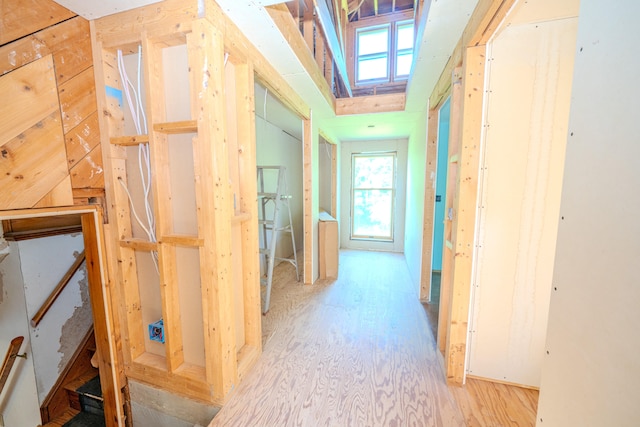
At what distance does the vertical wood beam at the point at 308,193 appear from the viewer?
9.94 ft

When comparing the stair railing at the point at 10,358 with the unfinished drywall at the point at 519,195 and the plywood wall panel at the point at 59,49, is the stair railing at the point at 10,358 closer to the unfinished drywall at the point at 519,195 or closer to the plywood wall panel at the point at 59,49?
the plywood wall panel at the point at 59,49

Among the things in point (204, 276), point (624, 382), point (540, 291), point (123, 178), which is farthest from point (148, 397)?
point (540, 291)

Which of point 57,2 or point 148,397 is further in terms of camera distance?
point 148,397

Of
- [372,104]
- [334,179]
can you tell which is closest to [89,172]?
[372,104]

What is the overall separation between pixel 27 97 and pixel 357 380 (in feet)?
8.18

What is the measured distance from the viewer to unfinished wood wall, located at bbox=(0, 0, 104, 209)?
1123 millimetres

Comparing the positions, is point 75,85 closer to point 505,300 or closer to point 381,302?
point 505,300

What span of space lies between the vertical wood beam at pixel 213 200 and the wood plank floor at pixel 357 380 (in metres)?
0.33

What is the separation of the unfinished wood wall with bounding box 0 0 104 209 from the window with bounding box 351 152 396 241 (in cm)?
430

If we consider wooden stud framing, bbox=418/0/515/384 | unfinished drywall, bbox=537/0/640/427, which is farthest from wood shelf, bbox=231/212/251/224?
unfinished drywall, bbox=537/0/640/427

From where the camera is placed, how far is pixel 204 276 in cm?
139

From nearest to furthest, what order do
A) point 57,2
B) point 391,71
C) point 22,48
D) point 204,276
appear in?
point 22,48 < point 57,2 < point 204,276 < point 391,71

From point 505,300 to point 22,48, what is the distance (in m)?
3.02

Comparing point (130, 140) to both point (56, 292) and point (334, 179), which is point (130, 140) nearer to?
point (56, 292)
